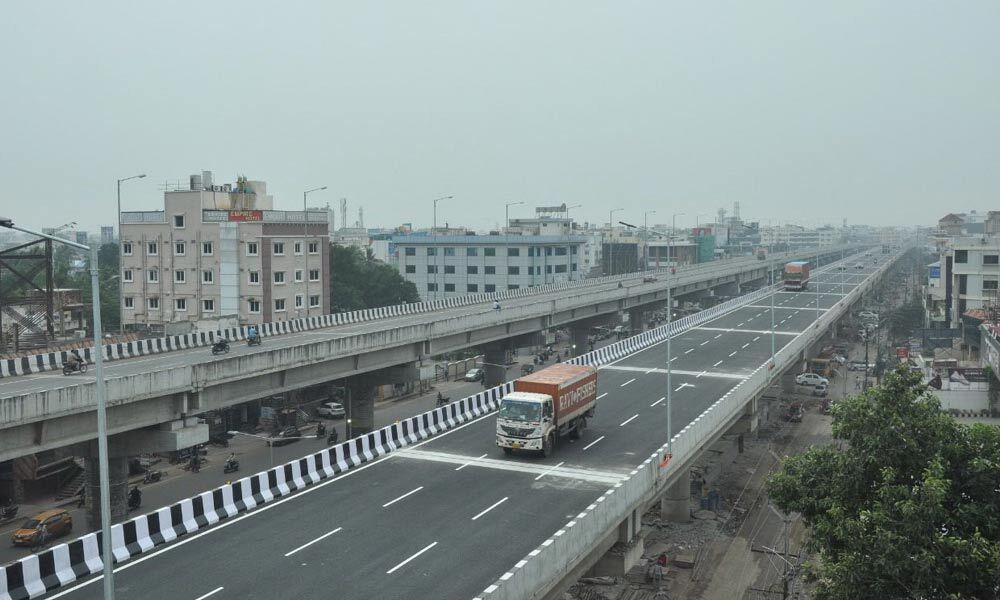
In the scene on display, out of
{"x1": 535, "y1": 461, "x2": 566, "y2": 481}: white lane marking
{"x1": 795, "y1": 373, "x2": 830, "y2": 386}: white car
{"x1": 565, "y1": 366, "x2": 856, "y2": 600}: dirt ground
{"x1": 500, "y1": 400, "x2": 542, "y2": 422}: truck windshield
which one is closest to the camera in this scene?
{"x1": 535, "y1": 461, "x2": 566, "y2": 481}: white lane marking

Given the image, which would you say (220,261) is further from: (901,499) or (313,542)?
(901,499)

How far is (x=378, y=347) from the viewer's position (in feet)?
160

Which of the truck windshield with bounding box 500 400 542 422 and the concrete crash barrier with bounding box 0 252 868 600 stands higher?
the truck windshield with bounding box 500 400 542 422

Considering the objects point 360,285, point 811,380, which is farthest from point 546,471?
point 360,285

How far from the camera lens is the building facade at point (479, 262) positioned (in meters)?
124

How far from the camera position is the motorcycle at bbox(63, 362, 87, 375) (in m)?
38.0

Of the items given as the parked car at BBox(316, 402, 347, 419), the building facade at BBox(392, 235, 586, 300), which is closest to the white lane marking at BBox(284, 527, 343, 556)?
the parked car at BBox(316, 402, 347, 419)

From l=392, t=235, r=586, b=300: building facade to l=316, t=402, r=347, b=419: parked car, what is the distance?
6043cm

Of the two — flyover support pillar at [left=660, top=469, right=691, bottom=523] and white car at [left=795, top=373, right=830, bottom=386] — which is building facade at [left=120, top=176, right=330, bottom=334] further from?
white car at [left=795, top=373, right=830, bottom=386]

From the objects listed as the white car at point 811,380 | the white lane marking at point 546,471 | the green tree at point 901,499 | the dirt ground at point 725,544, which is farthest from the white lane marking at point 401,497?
the white car at point 811,380

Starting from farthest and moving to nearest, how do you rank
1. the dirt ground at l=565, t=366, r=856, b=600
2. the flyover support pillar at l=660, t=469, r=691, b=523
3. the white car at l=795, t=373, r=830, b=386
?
1. the white car at l=795, t=373, r=830, b=386
2. the flyover support pillar at l=660, t=469, r=691, b=523
3. the dirt ground at l=565, t=366, r=856, b=600

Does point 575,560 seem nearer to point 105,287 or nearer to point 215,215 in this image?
point 215,215

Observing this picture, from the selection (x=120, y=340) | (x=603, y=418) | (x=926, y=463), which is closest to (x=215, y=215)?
(x=120, y=340)

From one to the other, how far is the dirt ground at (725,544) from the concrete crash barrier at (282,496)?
6645 mm
